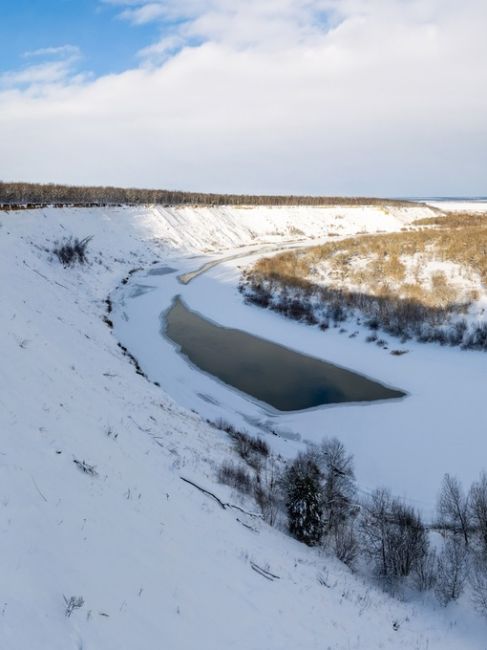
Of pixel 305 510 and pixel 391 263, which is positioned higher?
pixel 391 263

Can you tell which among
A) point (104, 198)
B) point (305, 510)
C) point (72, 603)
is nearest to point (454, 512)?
point (305, 510)

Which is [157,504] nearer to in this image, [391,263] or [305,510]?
[305,510]

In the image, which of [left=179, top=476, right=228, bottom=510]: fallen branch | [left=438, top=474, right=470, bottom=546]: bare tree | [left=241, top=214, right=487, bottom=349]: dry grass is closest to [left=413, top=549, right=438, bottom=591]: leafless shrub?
[left=438, top=474, right=470, bottom=546]: bare tree

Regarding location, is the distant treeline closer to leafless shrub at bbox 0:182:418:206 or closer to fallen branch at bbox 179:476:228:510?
leafless shrub at bbox 0:182:418:206

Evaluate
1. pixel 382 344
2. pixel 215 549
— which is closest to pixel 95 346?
pixel 215 549

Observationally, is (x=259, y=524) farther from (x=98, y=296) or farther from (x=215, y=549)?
(x=98, y=296)

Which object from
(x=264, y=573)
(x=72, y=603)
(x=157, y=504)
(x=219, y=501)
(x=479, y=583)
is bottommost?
(x=479, y=583)

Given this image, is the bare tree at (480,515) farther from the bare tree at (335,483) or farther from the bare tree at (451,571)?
the bare tree at (335,483)
